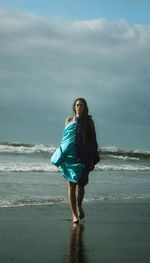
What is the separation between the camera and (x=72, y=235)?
645 cm

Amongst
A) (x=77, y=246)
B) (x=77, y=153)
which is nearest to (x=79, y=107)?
(x=77, y=153)

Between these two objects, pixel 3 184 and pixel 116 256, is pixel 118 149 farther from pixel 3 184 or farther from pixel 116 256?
pixel 116 256

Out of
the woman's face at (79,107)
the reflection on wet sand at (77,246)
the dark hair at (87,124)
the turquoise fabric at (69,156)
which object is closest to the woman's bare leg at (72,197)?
the turquoise fabric at (69,156)

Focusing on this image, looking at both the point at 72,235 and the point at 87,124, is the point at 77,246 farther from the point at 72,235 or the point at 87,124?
the point at 87,124

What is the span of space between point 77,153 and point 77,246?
2133 millimetres

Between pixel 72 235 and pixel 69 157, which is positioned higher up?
pixel 69 157

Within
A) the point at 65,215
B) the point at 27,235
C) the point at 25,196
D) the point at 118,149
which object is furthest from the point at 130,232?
the point at 118,149

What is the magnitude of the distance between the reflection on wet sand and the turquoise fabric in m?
0.80

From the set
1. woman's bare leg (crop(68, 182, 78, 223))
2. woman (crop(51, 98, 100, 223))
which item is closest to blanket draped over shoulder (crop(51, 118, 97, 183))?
woman (crop(51, 98, 100, 223))

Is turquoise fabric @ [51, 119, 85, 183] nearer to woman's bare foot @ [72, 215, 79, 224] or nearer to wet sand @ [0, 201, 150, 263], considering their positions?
woman's bare foot @ [72, 215, 79, 224]

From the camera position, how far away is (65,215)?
838cm

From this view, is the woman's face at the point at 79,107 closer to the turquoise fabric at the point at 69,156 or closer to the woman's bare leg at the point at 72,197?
the turquoise fabric at the point at 69,156

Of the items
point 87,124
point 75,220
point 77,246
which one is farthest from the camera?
point 87,124

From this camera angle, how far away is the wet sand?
17.0ft
